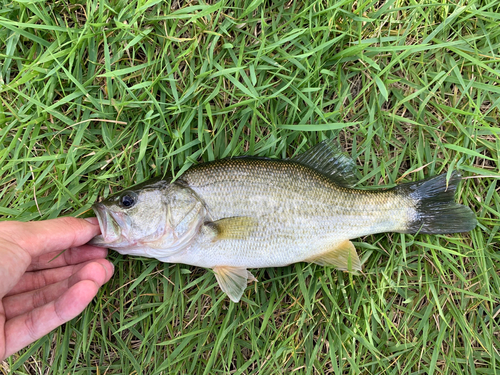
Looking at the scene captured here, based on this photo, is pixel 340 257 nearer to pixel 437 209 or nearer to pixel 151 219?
pixel 437 209

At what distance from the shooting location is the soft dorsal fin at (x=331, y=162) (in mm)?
2646

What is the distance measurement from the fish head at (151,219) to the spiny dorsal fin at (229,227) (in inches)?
3.5

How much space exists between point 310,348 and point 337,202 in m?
1.20

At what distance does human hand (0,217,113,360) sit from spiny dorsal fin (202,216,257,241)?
32.9 inches

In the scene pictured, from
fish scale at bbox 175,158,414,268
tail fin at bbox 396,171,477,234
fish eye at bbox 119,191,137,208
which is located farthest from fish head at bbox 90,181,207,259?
tail fin at bbox 396,171,477,234

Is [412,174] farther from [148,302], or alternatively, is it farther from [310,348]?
[148,302]

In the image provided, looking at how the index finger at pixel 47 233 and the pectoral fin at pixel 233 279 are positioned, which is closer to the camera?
the index finger at pixel 47 233

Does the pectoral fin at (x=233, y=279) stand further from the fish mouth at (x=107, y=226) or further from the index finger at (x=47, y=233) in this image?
the index finger at (x=47, y=233)

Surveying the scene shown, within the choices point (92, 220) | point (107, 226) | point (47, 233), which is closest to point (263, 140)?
point (107, 226)

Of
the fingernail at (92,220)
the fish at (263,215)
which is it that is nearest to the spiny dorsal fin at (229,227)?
the fish at (263,215)

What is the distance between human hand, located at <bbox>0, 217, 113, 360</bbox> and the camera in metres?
2.13

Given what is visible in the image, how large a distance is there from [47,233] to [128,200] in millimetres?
552

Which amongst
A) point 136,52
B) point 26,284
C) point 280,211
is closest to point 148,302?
point 26,284

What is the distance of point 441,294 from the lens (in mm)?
2742
